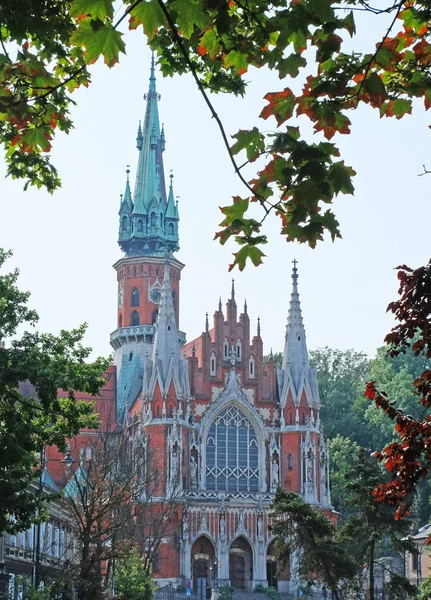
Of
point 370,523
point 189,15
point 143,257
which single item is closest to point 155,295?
point 143,257

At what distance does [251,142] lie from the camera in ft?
22.9

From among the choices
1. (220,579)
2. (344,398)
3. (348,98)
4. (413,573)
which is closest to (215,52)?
(348,98)

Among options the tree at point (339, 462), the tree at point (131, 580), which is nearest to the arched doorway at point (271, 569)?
the tree at point (339, 462)

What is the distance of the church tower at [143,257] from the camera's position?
79.6 metres

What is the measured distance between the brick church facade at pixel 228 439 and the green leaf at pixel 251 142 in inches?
2206

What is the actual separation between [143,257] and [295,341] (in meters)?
17.3

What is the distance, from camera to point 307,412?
67.7m

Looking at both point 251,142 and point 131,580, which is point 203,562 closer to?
point 131,580

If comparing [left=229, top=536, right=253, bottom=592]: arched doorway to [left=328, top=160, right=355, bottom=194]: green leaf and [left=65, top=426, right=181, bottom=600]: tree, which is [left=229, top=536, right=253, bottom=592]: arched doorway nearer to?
[left=65, top=426, right=181, bottom=600]: tree

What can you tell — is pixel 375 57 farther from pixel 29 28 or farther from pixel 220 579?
pixel 220 579

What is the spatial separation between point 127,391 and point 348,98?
7139cm

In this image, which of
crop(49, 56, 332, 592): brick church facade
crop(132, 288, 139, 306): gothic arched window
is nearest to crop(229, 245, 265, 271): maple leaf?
crop(49, 56, 332, 592): brick church facade

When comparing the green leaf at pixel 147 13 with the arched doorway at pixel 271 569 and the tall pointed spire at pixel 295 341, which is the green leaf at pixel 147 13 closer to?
the arched doorway at pixel 271 569

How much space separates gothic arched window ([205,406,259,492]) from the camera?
6600 centimetres
